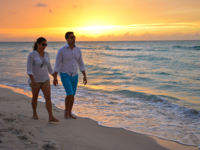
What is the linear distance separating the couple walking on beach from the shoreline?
410mm

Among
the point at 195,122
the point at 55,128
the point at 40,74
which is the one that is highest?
the point at 40,74

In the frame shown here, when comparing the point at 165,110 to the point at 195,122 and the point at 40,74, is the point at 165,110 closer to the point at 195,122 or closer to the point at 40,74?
the point at 195,122

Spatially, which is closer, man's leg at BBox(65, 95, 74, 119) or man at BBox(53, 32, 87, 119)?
man at BBox(53, 32, 87, 119)

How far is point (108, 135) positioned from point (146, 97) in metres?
4.09

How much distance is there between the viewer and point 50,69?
13.7 ft

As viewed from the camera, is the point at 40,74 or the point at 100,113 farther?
the point at 100,113

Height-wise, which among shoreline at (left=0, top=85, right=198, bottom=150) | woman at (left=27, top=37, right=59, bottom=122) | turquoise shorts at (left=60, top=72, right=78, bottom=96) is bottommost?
shoreline at (left=0, top=85, right=198, bottom=150)

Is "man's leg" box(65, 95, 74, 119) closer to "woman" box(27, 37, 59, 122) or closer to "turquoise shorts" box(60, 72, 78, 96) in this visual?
"turquoise shorts" box(60, 72, 78, 96)

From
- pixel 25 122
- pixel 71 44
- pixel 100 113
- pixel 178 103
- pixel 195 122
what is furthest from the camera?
pixel 178 103

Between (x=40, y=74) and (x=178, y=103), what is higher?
(x=40, y=74)

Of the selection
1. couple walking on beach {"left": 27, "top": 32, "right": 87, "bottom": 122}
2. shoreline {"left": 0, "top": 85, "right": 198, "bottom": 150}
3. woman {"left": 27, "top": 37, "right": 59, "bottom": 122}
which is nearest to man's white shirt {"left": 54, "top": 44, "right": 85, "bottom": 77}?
couple walking on beach {"left": 27, "top": 32, "right": 87, "bottom": 122}

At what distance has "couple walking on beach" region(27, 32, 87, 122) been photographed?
3.88 metres

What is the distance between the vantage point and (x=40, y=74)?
394cm

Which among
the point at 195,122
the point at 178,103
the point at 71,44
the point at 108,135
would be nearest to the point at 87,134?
the point at 108,135
